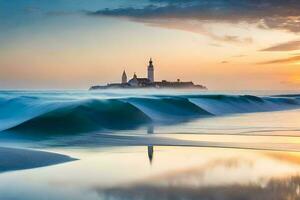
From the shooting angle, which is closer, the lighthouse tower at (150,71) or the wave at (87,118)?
the wave at (87,118)

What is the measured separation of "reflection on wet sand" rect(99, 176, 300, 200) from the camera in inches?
185

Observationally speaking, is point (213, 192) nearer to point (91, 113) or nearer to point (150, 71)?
point (91, 113)

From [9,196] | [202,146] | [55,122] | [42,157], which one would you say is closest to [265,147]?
[202,146]

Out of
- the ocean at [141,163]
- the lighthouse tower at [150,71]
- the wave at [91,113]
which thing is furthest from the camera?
the lighthouse tower at [150,71]

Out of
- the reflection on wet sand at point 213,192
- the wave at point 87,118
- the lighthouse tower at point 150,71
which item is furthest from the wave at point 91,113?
the lighthouse tower at point 150,71

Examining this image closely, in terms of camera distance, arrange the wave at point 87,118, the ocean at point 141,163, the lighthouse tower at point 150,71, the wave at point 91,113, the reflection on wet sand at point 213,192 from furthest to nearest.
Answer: the lighthouse tower at point 150,71 < the wave at point 91,113 < the wave at point 87,118 < the ocean at point 141,163 < the reflection on wet sand at point 213,192

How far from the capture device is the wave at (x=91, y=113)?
1293 centimetres

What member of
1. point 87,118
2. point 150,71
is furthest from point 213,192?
point 150,71

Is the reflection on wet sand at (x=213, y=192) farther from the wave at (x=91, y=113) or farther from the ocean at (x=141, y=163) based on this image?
the wave at (x=91, y=113)

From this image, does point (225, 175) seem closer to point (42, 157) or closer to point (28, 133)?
point (42, 157)

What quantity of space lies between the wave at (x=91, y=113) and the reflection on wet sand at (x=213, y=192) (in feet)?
23.1

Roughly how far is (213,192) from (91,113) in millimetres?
10674

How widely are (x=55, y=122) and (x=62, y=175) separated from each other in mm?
7556

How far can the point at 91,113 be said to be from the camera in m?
15.3
